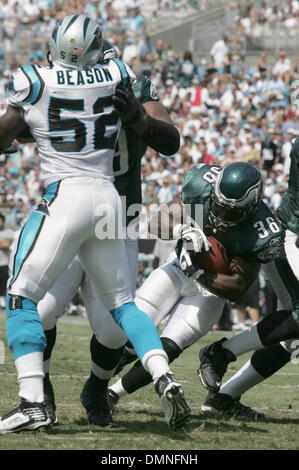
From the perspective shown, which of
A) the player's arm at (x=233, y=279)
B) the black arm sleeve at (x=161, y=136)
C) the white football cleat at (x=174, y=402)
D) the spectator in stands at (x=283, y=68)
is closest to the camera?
the white football cleat at (x=174, y=402)

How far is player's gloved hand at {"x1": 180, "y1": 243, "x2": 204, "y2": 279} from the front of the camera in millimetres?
4273

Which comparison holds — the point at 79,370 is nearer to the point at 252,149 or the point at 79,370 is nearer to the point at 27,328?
the point at 27,328

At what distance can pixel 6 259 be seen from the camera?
448 inches

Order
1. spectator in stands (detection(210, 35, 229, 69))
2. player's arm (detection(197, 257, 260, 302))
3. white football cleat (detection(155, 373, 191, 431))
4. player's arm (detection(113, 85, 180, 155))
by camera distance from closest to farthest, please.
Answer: white football cleat (detection(155, 373, 191, 431)) → player's arm (detection(113, 85, 180, 155)) → player's arm (detection(197, 257, 260, 302)) → spectator in stands (detection(210, 35, 229, 69))

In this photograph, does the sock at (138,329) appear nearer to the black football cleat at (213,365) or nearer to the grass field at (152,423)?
the grass field at (152,423)

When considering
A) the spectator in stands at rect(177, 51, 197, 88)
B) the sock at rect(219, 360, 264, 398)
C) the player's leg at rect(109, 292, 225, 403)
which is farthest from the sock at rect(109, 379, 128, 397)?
the spectator in stands at rect(177, 51, 197, 88)

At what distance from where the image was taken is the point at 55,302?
167 inches

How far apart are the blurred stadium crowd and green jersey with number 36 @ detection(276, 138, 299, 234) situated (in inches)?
240

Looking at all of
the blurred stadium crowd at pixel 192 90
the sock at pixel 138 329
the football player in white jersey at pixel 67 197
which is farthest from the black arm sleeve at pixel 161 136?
the blurred stadium crowd at pixel 192 90

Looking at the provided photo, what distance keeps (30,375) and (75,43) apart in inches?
57.8

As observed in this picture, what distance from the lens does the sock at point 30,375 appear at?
373 cm

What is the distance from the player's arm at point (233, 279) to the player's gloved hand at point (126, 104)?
0.95m

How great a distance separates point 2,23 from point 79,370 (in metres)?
15.5

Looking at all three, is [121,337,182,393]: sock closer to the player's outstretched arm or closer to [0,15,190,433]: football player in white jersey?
[0,15,190,433]: football player in white jersey
